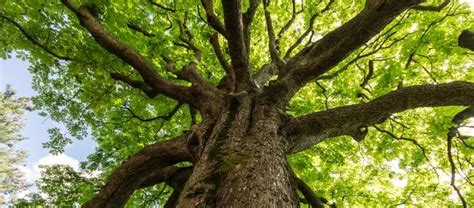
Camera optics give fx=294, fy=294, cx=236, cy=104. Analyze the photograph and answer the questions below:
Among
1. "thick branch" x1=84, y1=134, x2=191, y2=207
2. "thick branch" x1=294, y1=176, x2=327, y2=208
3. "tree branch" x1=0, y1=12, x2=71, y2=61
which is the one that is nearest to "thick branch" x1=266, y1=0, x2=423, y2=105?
"thick branch" x1=294, y1=176, x2=327, y2=208

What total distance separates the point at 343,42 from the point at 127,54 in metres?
3.61

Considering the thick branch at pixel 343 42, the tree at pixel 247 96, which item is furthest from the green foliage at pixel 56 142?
the thick branch at pixel 343 42

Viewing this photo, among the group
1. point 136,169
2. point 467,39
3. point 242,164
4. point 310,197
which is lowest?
point 242,164

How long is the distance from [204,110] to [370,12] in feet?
9.36

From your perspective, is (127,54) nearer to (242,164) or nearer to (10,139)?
(242,164)

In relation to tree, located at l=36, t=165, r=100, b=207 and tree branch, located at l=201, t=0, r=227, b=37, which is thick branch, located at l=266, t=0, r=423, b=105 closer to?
tree branch, located at l=201, t=0, r=227, b=37

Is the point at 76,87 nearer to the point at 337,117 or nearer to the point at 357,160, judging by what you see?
the point at 337,117

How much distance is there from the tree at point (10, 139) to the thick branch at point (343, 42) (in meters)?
48.0

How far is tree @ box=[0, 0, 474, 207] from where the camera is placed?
3.49 meters

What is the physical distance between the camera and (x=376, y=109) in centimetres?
442

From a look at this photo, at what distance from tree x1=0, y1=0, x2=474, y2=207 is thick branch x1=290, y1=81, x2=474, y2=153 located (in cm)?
2

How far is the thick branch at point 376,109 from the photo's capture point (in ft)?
13.7

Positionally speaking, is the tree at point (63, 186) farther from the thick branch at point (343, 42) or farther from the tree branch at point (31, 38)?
the thick branch at point (343, 42)

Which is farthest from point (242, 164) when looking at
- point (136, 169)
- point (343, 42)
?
point (343, 42)
